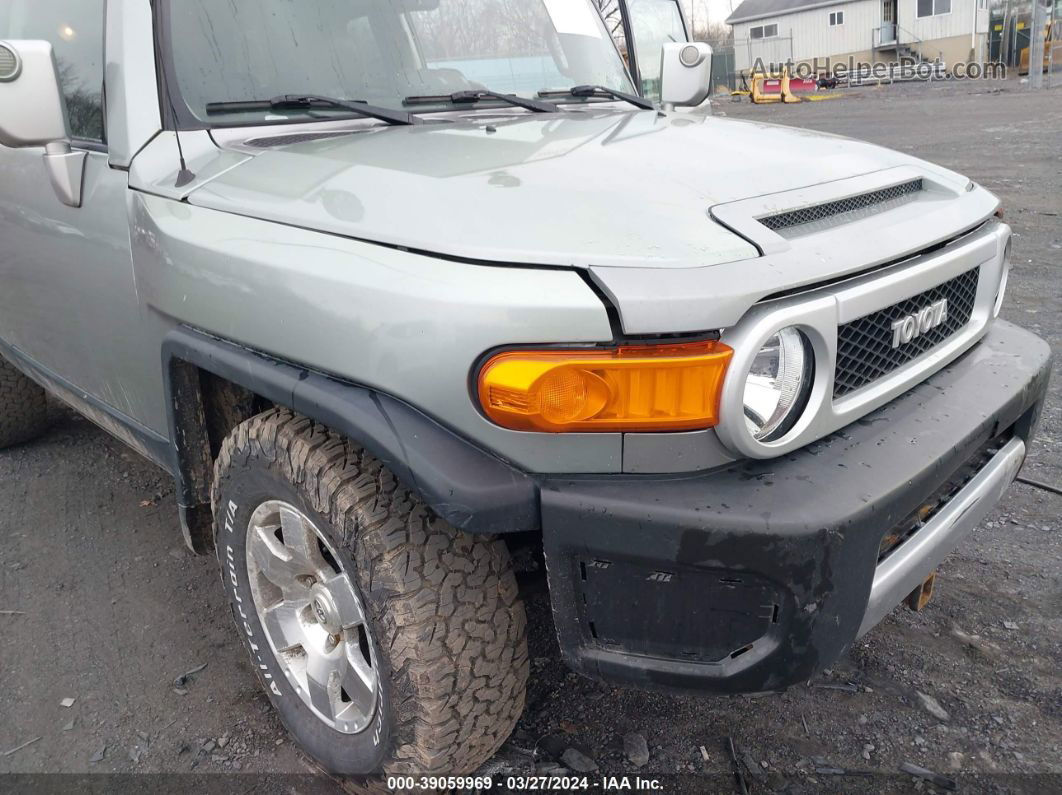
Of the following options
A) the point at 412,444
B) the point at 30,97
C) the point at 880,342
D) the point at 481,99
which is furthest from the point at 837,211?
the point at 30,97

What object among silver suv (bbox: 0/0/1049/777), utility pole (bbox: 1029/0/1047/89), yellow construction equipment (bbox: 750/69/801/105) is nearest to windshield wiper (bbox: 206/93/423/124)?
silver suv (bbox: 0/0/1049/777)

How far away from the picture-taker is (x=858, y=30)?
131 feet

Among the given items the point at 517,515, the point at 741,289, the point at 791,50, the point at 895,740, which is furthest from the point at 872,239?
the point at 791,50

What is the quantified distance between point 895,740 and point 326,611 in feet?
4.67

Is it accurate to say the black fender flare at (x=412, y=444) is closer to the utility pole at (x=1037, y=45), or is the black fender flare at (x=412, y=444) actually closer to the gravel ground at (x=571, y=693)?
the gravel ground at (x=571, y=693)

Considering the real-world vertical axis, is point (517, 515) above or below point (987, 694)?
above

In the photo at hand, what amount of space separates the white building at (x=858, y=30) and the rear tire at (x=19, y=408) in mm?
40427

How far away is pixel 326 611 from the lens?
75.4 inches

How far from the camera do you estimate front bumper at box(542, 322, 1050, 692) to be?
4.76ft

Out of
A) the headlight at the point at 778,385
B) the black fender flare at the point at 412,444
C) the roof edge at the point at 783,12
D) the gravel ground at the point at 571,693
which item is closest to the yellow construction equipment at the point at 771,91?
the roof edge at the point at 783,12

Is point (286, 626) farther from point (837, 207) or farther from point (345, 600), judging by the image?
point (837, 207)

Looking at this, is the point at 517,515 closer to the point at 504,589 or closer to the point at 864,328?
the point at 504,589

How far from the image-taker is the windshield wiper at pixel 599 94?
9.55 ft

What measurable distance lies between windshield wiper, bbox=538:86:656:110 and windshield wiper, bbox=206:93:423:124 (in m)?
0.70
